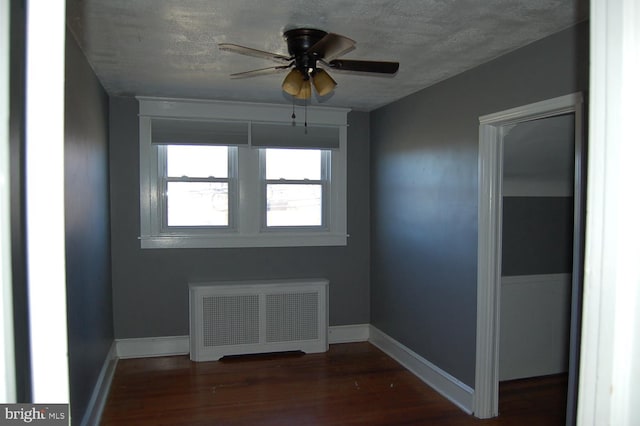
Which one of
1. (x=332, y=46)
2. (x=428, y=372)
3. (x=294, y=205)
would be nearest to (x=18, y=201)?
(x=332, y=46)

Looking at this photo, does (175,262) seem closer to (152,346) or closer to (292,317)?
(152,346)

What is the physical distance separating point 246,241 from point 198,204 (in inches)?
24.2

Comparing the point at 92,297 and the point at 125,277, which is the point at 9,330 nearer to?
the point at 92,297

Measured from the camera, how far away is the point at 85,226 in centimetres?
280

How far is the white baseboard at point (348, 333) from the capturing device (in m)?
4.80

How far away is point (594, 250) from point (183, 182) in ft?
13.8

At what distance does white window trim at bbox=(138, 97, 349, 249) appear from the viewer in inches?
167

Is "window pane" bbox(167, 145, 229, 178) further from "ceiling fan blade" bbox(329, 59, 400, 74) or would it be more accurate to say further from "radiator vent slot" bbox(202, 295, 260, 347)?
"ceiling fan blade" bbox(329, 59, 400, 74)

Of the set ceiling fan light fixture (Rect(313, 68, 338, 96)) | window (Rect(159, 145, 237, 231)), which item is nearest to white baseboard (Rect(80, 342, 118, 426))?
window (Rect(159, 145, 237, 231))

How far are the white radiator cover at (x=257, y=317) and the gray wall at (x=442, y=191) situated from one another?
73cm

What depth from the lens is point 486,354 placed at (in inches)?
122

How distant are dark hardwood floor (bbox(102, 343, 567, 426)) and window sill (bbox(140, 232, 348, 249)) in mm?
1106

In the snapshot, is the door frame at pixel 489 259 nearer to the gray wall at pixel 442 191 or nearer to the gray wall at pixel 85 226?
the gray wall at pixel 442 191

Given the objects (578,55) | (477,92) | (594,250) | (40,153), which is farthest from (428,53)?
(40,153)
